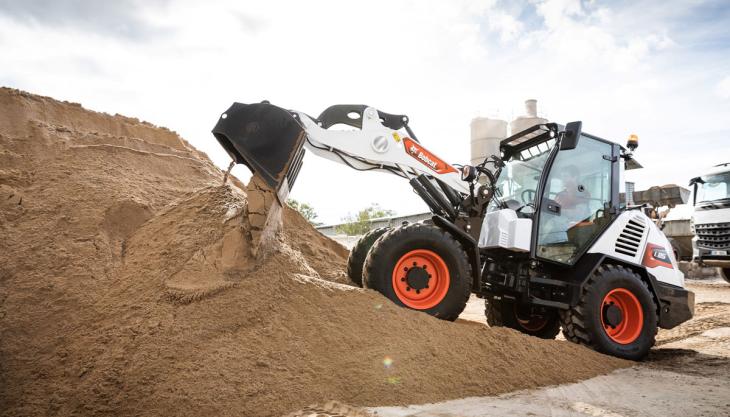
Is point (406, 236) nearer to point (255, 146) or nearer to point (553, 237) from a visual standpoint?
point (255, 146)

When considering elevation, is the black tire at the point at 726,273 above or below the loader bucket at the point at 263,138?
below

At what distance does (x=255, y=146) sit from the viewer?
4.29 m

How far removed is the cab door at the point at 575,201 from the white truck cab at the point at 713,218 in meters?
9.14

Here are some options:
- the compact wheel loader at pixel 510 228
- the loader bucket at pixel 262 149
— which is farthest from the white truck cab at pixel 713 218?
the loader bucket at pixel 262 149

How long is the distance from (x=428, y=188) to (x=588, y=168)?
6.56 ft


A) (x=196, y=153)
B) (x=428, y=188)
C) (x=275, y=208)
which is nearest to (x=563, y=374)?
(x=428, y=188)

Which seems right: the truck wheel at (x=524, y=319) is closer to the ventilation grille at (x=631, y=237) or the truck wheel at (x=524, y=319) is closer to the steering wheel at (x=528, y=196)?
the ventilation grille at (x=631, y=237)

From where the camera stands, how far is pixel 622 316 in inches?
225

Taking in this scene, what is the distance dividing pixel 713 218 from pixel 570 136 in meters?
9.99

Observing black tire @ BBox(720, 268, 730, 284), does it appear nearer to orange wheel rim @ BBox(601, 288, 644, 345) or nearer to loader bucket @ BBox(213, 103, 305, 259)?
orange wheel rim @ BBox(601, 288, 644, 345)

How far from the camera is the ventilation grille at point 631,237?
5781 mm

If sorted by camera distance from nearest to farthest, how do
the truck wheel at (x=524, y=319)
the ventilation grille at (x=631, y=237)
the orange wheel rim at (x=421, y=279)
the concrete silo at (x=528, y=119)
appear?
the orange wheel rim at (x=421, y=279), the ventilation grille at (x=631, y=237), the truck wheel at (x=524, y=319), the concrete silo at (x=528, y=119)

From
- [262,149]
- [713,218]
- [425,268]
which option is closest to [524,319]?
[425,268]

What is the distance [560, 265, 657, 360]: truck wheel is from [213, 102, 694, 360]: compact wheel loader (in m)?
0.01
